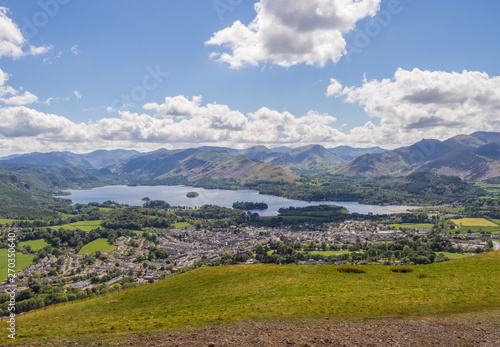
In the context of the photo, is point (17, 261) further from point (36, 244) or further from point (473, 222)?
point (473, 222)

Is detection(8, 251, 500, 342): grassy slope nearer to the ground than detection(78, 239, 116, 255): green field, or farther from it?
farther from it

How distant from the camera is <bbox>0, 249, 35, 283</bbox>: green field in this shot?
84.6m

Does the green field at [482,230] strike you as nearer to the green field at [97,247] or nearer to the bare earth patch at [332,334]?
the bare earth patch at [332,334]

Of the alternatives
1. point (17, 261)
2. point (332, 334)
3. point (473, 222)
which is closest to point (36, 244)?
point (17, 261)

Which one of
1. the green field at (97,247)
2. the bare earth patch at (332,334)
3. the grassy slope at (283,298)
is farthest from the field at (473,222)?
the green field at (97,247)

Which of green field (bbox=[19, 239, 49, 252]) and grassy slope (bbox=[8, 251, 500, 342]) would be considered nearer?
grassy slope (bbox=[8, 251, 500, 342])

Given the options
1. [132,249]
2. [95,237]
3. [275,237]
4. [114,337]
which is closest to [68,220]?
[95,237]

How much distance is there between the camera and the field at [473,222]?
15865cm

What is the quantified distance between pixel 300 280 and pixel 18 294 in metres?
66.8

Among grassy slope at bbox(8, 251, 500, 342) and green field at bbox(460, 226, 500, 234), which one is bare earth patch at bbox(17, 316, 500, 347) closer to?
grassy slope at bbox(8, 251, 500, 342)

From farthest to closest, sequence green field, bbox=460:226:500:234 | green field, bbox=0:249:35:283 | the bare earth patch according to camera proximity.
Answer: green field, bbox=460:226:500:234
green field, bbox=0:249:35:283
the bare earth patch

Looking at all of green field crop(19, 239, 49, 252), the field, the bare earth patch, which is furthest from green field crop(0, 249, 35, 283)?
the field

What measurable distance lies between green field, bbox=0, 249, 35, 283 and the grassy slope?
70001 millimetres

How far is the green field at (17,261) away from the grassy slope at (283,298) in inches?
2756
